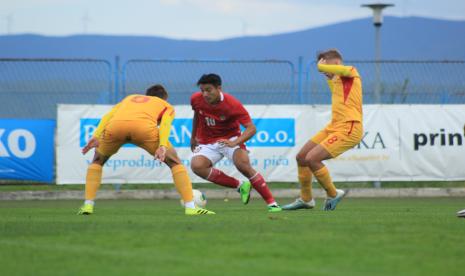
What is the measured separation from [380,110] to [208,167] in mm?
8015

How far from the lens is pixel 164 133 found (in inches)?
482

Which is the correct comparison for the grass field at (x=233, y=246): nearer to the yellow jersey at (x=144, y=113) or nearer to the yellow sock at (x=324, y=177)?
the yellow jersey at (x=144, y=113)

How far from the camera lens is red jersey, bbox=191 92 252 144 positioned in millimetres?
13719

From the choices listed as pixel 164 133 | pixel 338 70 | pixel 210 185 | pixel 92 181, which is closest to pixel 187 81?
pixel 210 185

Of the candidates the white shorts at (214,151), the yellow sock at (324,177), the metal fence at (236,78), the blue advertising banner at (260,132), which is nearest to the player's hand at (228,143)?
the white shorts at (214,151)

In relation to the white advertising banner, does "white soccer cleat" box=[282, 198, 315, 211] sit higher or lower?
lower

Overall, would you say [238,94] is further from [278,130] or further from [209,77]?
[209,77]

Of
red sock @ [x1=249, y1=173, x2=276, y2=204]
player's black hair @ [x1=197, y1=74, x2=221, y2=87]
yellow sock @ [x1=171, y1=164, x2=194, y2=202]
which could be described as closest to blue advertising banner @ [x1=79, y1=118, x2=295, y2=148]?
red sock @ [x1=249, y1=173, x2=276, y2=204]

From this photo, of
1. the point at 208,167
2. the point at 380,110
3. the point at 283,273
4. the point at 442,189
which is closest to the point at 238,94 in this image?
the point at 380,110

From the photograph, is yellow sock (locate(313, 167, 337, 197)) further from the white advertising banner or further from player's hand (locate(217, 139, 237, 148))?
Answer: the white advertising banner

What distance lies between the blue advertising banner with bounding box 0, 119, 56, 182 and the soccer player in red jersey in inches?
273

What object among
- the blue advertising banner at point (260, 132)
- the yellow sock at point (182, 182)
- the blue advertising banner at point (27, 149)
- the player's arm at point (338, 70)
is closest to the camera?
the yellow sock at point (182, 182)

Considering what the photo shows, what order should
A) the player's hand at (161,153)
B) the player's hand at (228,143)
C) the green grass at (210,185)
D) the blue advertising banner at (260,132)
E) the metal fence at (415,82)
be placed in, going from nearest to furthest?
the player's hand at (161,153)
the player's hand at (228,143)
the blue advertising banner at (260,132)
the green grass at (210,185)
the metal fence at (415,82)

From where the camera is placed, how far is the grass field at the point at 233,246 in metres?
7.19
